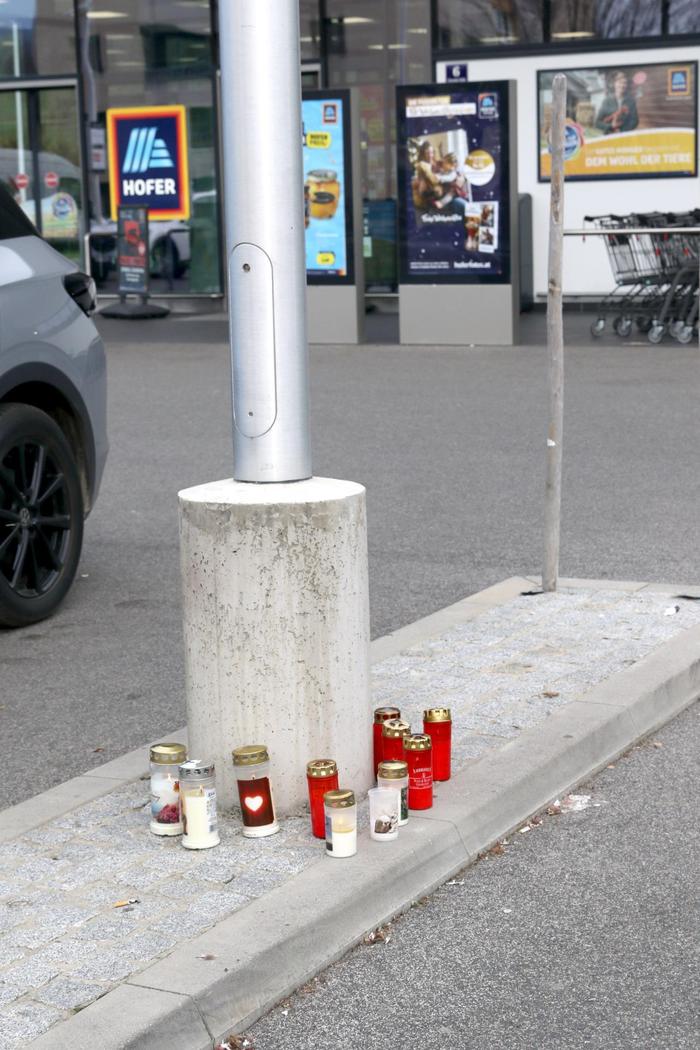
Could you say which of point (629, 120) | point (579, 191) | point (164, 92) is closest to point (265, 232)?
point (629, 120)

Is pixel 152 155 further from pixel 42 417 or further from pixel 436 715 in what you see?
pixel 436 715

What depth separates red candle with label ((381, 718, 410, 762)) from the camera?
4.49 m

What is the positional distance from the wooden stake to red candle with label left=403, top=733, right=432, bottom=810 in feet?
8.05

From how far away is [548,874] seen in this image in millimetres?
4250

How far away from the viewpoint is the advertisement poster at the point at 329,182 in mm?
17422

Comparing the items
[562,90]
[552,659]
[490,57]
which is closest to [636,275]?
[490,57]

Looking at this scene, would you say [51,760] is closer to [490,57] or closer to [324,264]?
[324,264]

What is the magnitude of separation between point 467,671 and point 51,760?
1434mm

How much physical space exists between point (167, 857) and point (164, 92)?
810 inches

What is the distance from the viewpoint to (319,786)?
165 inches

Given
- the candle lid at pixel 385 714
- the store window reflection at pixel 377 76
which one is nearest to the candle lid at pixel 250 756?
the candle lid at pixel 385 714

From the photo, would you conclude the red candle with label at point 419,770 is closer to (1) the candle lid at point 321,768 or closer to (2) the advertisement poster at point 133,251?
(1) the candle lid at point 321,768

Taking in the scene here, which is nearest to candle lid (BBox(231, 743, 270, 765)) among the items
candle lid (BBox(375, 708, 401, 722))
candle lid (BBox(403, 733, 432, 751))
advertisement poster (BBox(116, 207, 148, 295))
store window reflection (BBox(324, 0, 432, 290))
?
candle lid (BBox(403, 733, 432, 751))

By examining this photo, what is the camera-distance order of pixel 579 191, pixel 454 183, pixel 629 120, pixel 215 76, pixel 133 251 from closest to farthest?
pixel 454 183, pixel 629 120, pixel 579 191, pixel 133 251, pixel 215 76
